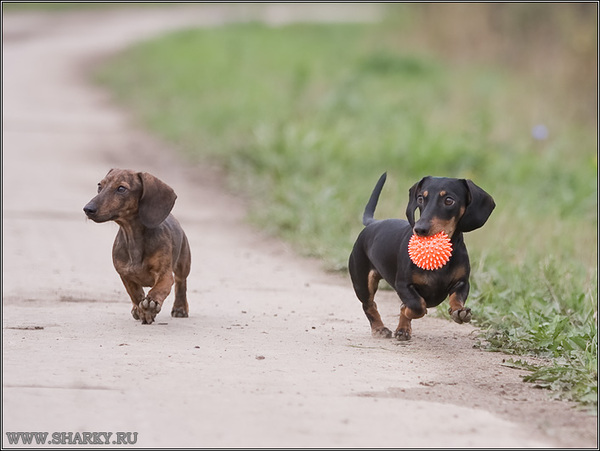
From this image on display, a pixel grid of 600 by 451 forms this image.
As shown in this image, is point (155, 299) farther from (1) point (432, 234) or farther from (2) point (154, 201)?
(1) point (432, 234)

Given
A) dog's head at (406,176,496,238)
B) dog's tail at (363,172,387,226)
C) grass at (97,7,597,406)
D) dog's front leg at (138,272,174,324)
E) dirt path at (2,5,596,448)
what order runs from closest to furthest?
1. dirt path at (2,5,596,448)
2. dog's head at (406,176,496,238)
3. dog's front leg at (138,272,174,324)
4. dog's tail at (363,172,387,226)
5. grass at (97,7,597,406)

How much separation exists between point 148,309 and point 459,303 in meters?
1.79

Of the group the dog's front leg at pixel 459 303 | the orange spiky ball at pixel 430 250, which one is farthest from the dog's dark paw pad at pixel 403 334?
the orange spiky ball at pixel 430 250

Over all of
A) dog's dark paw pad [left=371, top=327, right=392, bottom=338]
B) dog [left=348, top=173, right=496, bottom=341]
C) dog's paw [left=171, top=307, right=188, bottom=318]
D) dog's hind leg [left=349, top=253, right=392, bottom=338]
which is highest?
dog [left=348, top=173, right=496, bottom=341]

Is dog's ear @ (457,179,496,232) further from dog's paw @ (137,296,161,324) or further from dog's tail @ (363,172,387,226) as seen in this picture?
dog's paw @ (137,296,161,324)

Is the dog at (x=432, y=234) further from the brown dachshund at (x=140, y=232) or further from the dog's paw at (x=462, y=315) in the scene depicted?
the brown dachshund at (x=140, y=232)

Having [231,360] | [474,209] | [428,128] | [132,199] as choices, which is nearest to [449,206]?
[474,209]

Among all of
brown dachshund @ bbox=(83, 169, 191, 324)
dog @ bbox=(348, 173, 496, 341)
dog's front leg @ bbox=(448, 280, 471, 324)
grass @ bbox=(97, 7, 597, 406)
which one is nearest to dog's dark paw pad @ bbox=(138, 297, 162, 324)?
brown dachshund @ bbox=(83, 169, 191, 324)

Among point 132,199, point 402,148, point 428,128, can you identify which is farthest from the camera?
point 428,128

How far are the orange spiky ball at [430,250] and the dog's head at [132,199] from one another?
1541 mm

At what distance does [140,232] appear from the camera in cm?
714

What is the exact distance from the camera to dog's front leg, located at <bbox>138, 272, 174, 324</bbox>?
693cm

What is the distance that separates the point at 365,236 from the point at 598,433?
2.43 meters

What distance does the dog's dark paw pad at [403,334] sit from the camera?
692 centimetres
